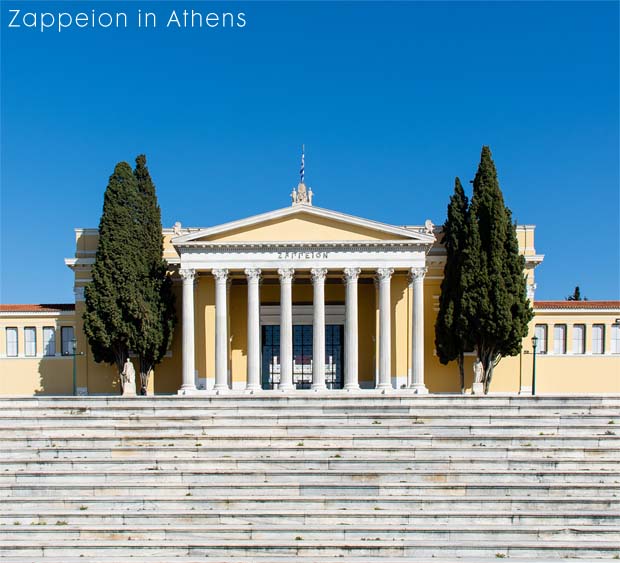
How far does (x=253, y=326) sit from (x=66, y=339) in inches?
470

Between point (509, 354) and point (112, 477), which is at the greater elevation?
point (509, 354)

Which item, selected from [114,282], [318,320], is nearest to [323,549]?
[318,320]

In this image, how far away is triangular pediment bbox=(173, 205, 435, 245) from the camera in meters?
38.5

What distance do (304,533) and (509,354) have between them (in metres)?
21.3

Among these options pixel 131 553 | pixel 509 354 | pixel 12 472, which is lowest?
pixel 131 553

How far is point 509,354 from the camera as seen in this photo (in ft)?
128

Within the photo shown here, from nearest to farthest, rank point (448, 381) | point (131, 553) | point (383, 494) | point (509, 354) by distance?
point (131, 553) < point (383, 494) < point (509, 354) < point (448, 381)

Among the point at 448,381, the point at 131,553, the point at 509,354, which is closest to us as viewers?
the point at 131,553

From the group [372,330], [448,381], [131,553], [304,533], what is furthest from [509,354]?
[131,553]

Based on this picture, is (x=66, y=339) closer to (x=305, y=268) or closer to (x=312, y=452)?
(x=305, y=268)

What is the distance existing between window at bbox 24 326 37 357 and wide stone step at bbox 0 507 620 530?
22.8 m

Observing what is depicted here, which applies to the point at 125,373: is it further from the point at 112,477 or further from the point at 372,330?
the point at 112,477

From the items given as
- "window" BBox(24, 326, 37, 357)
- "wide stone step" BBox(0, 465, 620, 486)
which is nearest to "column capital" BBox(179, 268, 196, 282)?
"window" BBox(24, 326, 37, 357)

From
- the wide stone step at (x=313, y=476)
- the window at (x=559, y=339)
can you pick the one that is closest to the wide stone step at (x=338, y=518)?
the wide stone step at (x=313, y=476)
